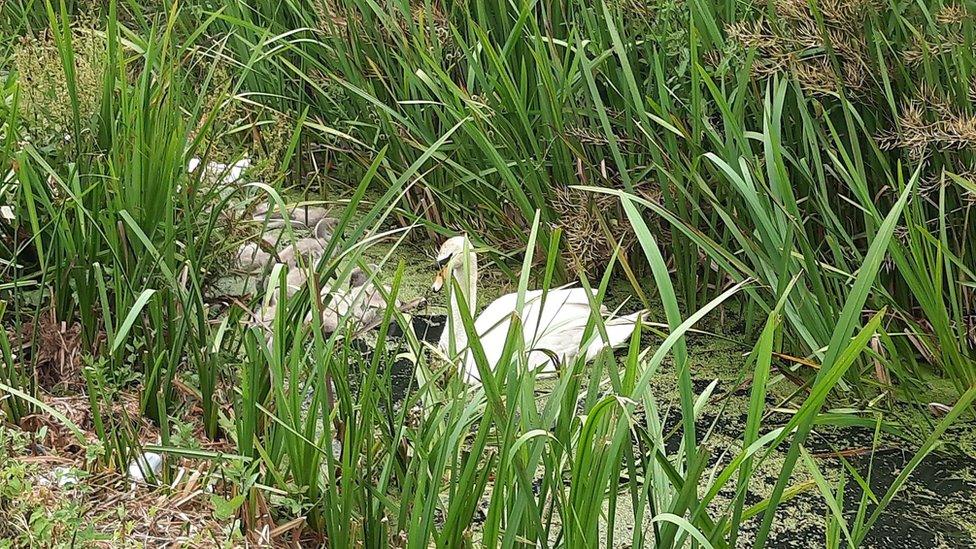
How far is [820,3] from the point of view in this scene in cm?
183

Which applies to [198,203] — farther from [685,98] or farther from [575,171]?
[685,98]

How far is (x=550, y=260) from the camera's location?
138 centimetres

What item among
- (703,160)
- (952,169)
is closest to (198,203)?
(703,160)

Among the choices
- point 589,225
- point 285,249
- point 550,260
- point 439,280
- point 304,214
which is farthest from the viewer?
point 304,214

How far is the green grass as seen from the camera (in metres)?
1.33

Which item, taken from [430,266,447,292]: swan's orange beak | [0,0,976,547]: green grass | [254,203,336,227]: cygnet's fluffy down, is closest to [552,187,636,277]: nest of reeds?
[0,0,976,547]: green grass

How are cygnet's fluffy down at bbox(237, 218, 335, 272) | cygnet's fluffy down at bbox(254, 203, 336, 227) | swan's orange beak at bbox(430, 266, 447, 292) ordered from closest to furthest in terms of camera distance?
swan's orange beak at bbox(430, 266, 447, 292)
cygnet's fluffy down at bbox(237, 218, 335, 272)
cygnet's fluffy down at bbox(254, 203, 336, 227)

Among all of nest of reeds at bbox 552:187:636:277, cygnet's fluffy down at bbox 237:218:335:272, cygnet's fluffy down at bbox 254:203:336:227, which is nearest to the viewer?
nest of reeds at bbox 552:187:636:277

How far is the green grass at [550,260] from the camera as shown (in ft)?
4.36

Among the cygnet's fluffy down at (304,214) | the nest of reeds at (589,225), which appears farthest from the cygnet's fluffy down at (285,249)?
the nest of reeds at (589,225)

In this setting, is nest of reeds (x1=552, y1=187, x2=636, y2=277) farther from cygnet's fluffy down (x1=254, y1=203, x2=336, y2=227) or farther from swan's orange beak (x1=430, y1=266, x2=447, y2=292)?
cygnet's fluffy down (x1=254, y1=203, x2=336, y2=227)

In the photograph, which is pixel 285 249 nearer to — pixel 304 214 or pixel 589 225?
pixel 304 214

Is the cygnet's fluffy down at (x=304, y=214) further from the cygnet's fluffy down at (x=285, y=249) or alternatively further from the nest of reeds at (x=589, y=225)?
the nest of reeds at (x=589, y=225)

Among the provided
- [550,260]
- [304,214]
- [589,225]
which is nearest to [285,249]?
[304,214]
